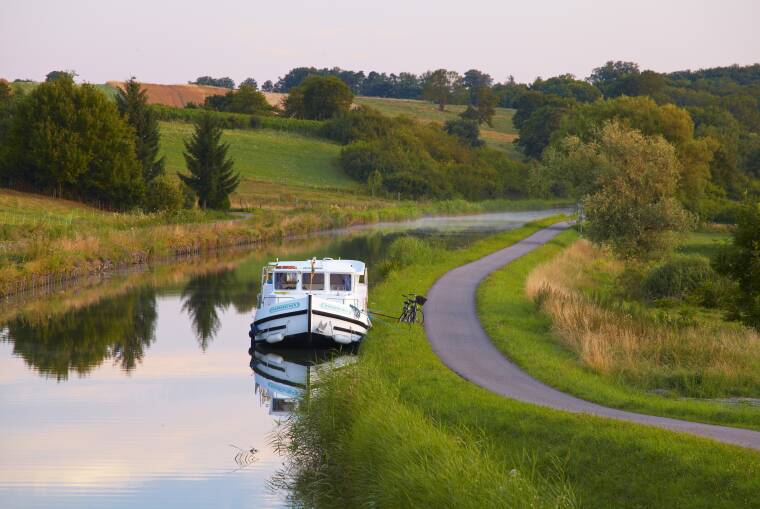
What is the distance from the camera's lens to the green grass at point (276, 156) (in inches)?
4940

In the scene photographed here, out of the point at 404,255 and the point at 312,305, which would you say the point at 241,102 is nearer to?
the point at 404,255

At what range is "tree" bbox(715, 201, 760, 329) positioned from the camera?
92.9 feet

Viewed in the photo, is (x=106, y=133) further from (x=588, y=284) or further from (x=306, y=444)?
(x=306, y=444)

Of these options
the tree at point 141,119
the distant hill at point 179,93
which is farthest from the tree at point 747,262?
the distant hill at point 179,93

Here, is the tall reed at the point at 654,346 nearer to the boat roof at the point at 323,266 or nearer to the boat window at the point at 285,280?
the boat roof at the point at 323,266

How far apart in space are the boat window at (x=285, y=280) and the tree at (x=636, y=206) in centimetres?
1983

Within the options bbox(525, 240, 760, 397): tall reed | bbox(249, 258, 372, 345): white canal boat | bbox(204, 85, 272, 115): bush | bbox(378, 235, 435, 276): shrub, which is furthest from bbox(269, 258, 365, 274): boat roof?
bbox(204, 85, 272, 115): bush

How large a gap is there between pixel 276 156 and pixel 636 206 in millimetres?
93265

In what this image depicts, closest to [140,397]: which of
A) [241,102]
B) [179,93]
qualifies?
[241,102]

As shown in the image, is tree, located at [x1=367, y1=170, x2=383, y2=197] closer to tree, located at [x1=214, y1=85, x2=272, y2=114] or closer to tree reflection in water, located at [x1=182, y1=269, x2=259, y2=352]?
tree, located at [x1=214, y1=85, x2=272, y2=114]

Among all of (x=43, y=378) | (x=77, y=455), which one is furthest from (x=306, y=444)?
(x=43, y=378)

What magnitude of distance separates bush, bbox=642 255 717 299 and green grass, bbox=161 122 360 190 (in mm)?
76641

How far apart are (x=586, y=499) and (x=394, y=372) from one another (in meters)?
8.93

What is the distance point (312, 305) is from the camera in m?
30.6
